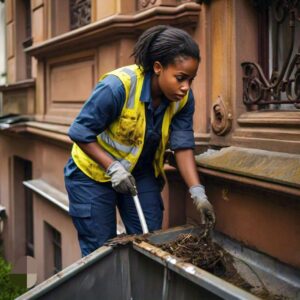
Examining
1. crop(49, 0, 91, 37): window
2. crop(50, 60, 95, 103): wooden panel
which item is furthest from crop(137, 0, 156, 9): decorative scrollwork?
crop(49, 0, 91, 37): window

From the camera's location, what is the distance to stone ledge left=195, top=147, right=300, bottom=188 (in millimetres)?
2539

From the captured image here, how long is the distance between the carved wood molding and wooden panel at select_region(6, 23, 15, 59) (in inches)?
125

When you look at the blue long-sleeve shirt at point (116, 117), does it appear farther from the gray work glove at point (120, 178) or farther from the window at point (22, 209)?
the window at point (22, 209)

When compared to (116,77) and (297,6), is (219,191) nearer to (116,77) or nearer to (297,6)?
(116,77)

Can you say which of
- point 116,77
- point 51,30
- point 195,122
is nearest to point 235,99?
point 195,122

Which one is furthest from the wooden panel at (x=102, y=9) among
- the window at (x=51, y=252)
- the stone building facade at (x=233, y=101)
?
the window at (x=51, y=252)

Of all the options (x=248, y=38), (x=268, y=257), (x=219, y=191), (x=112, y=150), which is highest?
(x=248, y=38)

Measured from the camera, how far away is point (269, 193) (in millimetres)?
2758

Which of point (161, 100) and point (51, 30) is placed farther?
point (51, 30)

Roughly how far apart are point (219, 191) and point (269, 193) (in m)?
0.54

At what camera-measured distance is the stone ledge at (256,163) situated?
100.0 inches

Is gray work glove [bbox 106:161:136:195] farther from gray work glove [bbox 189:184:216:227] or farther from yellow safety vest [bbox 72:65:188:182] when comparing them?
gray work glove [bbox 189:184:216:227]

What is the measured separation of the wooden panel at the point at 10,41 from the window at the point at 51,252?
367cm

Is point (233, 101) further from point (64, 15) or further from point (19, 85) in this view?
point (19, 85)
